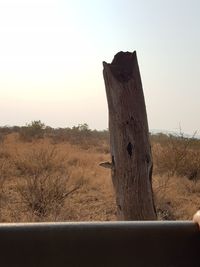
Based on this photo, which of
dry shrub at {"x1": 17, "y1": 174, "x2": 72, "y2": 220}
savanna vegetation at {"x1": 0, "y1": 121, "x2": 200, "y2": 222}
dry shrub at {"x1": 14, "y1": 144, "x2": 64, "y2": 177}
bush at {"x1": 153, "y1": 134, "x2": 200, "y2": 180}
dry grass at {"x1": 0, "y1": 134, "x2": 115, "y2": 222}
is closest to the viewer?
dry grass at {"x1": 0, "y1": 134, "x2": 115, "y2": 222}

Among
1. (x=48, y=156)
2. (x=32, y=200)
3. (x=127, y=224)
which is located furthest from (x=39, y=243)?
(x=48, y=156)

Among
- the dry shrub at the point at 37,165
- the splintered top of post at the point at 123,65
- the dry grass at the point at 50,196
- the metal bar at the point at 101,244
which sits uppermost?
the splintered top of post at the point at 123,65

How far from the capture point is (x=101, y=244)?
2225mm

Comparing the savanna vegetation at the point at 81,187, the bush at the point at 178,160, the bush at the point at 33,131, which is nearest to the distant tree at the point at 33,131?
the bush at the point at 33,131

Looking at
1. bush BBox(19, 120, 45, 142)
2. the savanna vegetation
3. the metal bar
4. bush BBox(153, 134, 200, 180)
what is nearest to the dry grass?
the savanna vegetation

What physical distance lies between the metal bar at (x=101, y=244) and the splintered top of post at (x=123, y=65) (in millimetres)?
2573

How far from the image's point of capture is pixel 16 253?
2.12 meters

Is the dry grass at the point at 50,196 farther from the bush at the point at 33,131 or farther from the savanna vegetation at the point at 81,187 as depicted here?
the bush at the point at 33,131

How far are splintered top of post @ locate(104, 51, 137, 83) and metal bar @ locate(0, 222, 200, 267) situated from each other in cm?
257

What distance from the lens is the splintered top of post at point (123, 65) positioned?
475cm

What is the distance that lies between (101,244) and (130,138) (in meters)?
2.56

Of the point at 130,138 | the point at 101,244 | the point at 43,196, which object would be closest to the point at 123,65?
the point at 130,138

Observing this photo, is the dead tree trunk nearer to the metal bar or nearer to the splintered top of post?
the splintered top of post

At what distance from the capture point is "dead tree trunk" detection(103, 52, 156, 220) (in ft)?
15.5
